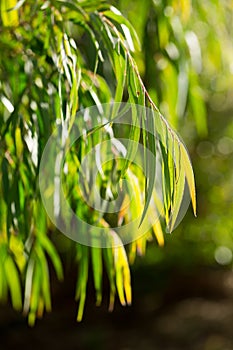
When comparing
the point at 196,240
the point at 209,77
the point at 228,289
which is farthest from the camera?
the point at 228,289

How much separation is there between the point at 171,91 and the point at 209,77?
156 cm

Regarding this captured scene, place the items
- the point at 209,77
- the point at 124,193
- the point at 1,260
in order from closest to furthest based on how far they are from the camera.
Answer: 1. the point at 124,193
2. the point at 1,260
3. the point at 209,77

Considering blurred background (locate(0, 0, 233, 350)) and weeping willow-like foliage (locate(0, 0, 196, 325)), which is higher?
weeping willow-like foliage (locate(0, 0, 196, 325))

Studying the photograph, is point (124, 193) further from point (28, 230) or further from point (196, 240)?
point (196, 240)

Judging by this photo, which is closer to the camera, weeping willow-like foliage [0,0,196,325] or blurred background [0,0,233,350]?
weeping willow-like foliage [0,0,196,325]

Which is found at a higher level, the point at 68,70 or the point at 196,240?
the point at 68,70

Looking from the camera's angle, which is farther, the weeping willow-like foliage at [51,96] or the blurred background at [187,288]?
the blurred background at [187,288]

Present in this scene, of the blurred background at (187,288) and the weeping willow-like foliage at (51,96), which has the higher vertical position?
the weeping willow-like foliage at (51,96)

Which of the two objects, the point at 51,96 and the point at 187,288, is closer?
the point at 51,96

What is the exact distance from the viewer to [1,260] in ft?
6.00

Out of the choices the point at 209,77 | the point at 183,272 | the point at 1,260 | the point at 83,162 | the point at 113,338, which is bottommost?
the point at 113,338

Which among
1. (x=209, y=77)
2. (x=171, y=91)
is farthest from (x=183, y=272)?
(x=171, y=91)

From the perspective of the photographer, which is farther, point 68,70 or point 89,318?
point 89,318

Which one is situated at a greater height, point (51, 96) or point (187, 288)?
point (51, 96)
